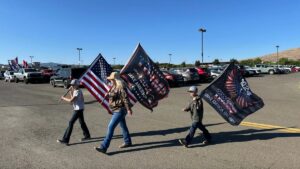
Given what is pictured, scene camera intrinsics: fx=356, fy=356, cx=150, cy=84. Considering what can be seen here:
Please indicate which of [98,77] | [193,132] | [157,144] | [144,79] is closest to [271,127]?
[193,132]

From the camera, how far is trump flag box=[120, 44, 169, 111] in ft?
29.3

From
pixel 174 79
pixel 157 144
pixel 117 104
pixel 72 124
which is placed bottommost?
pixel 157 144

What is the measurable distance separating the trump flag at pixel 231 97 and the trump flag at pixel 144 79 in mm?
1298

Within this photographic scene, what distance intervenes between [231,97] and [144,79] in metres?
2.21

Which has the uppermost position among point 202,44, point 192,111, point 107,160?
point 202,44

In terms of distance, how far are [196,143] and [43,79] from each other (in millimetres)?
33787

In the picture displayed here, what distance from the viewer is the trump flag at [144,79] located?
8.95 meters

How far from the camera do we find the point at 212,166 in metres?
6.21

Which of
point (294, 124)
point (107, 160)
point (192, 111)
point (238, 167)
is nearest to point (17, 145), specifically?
point (107, 160)

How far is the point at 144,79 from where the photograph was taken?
9.05 meters

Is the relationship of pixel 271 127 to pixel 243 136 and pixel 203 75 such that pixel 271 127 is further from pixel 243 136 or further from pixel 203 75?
pixel 203 75

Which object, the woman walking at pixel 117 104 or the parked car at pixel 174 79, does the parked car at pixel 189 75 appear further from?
the woman walking at pixel 117 104

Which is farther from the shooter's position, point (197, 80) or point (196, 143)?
point (197, 80)

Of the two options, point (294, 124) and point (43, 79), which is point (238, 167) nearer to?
point (294, 124)
